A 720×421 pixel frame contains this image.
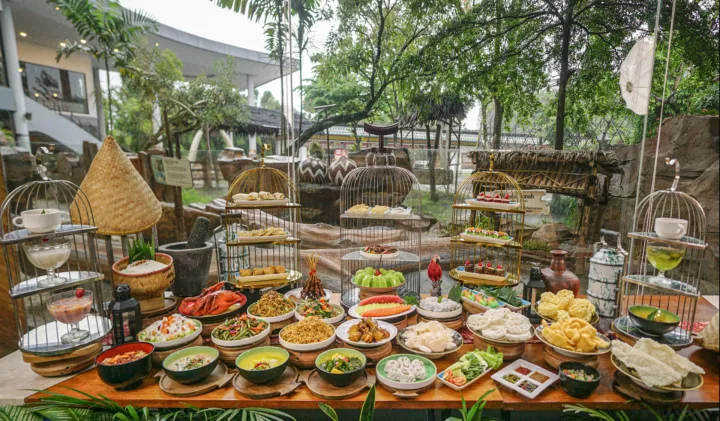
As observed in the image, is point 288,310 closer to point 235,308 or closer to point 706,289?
point 235,308

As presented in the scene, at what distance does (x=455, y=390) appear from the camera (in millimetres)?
2248

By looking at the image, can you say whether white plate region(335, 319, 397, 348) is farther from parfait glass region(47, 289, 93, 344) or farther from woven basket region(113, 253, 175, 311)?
parfait glass region(47, 289, 93, 344)

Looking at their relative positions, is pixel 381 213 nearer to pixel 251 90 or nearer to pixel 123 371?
pixel 123 371

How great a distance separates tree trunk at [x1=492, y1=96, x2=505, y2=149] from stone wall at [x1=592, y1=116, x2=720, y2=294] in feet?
3.91

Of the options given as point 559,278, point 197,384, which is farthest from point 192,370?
point 559,278

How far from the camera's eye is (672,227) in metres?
2.29

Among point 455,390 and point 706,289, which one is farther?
point 706,289

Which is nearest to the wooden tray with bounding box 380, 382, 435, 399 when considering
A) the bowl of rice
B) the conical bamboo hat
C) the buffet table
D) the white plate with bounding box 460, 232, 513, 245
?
the buffet table

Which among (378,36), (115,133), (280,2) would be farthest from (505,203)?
(115,133)

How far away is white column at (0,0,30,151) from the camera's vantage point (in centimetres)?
437

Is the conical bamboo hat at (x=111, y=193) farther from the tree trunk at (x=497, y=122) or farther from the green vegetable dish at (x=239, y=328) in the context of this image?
the tree trunk at (x=497, y=122)

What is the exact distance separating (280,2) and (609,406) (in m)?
5.11

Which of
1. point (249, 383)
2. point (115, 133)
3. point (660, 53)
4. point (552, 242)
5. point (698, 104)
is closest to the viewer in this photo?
point (249, 383)

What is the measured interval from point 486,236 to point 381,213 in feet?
3.48
